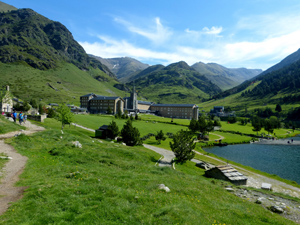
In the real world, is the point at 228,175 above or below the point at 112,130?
below

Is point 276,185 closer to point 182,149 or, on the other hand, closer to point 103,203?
point 182,149

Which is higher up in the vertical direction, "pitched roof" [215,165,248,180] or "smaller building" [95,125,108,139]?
"smaller building" [95,125,108,139]

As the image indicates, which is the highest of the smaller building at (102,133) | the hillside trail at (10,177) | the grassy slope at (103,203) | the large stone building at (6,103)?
the large stone building at (6,103)

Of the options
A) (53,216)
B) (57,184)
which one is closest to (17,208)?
(53,216)

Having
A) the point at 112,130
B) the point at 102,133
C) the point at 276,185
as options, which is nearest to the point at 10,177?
the point at 276,185

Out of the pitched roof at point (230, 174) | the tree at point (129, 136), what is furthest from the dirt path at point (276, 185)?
the tree at point (129, 136)

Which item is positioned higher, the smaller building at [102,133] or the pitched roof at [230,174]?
the smaller building at [102,133]

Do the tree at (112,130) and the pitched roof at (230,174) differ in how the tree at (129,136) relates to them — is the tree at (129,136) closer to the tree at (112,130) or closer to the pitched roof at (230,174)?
the tree at (112,130)

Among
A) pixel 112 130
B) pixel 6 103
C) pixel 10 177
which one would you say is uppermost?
pixel 6 103

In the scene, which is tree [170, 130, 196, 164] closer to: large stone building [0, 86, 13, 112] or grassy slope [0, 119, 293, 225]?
grassy slope [0, 119, 293, 225]

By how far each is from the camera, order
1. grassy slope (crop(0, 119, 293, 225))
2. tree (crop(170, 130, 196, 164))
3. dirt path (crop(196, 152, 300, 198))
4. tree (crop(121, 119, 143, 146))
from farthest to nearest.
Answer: tree (crop(121, 119, 143, 146)), tree (crop(170, 130, 196, 164)), dirt path (crop(196, 152, 300, 198)), grassy slope (crop(0, 119, 293, 225))

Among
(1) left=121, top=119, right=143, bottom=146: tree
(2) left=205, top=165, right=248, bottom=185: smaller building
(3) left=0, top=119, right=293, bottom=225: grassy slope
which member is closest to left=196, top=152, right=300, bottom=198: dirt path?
(2) left=205, top=165, right=248, bottom=185: smaller building

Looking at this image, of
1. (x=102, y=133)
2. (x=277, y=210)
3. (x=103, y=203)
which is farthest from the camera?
(x=102, y=133)

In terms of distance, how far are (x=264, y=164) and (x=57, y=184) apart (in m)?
56.0
